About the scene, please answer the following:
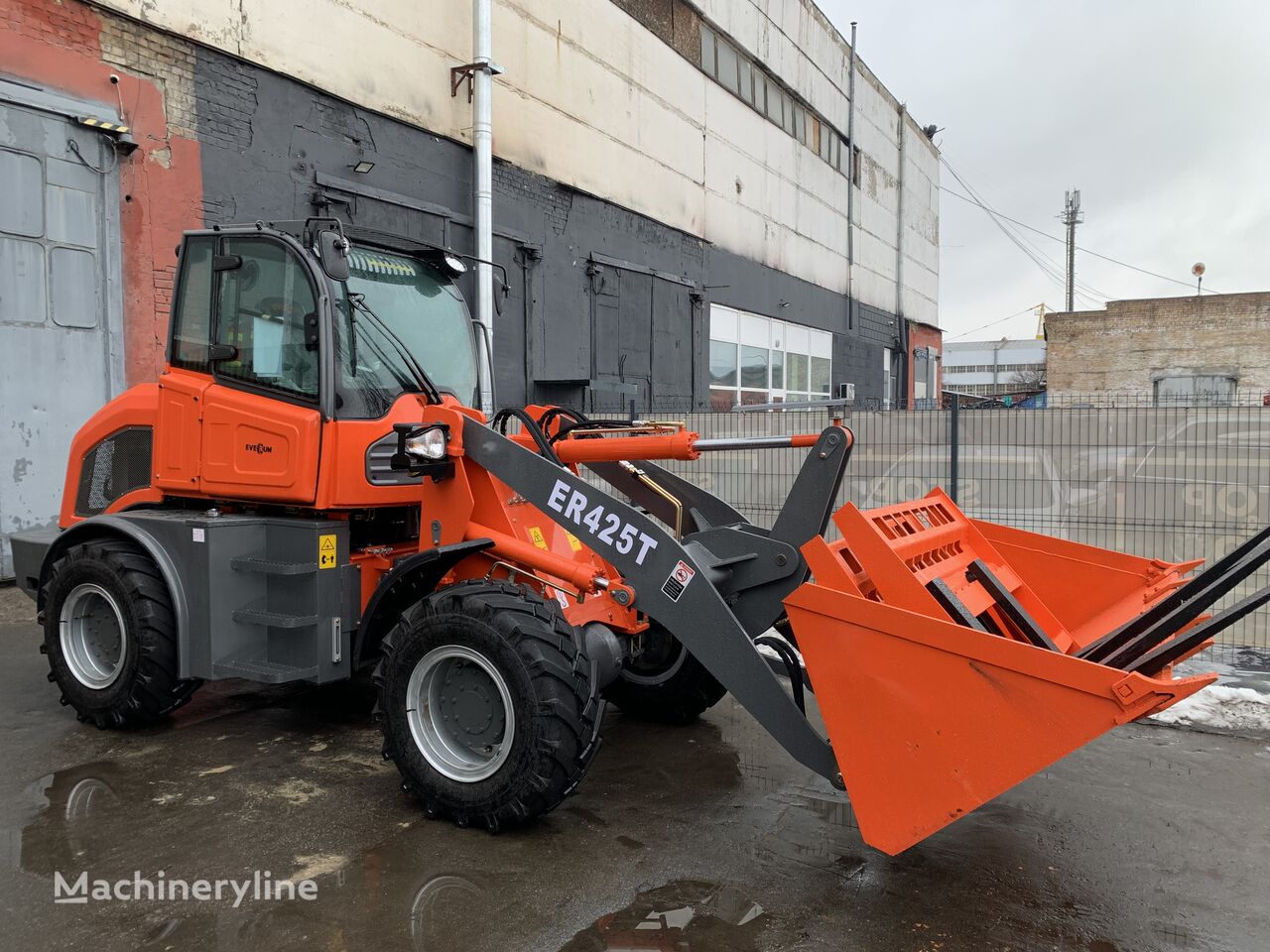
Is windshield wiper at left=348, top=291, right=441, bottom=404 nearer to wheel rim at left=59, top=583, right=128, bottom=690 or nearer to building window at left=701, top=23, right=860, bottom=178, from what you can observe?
wheel rim at left=59, top=583, right=128, bottom=690

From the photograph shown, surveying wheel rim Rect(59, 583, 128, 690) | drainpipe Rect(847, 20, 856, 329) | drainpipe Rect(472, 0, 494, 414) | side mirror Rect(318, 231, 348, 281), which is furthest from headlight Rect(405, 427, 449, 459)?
drainpipe Rect(847, 20, 856, 329)

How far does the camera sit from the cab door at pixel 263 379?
4762 mm

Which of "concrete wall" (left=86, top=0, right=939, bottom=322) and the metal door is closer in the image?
the metal door

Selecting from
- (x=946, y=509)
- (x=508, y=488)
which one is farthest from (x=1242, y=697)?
(x=508, y=488)

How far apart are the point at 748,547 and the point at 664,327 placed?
13.8m

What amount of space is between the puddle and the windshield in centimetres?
276

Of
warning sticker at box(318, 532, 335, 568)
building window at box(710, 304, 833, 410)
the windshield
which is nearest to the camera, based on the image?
warning sticker at box(318, 532, 335, 568)

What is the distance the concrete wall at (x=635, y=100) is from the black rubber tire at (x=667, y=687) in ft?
25.8

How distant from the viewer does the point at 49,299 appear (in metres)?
8.48

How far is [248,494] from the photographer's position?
4.98 metres

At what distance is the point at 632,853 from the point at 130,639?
2997 millimetres

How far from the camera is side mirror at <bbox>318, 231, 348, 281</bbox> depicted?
4480mm

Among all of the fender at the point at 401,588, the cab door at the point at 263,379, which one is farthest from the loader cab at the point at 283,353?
the fender at the point at 401,588

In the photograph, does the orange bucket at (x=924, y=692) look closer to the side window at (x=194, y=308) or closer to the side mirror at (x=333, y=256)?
the side mirror at (x=333, y=256)
